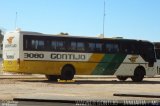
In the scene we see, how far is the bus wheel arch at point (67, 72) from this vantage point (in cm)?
3291

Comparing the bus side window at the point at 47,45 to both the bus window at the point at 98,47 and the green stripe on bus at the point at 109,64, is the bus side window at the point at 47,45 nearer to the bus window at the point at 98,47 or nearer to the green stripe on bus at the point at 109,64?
the bus window at the point at 98,47

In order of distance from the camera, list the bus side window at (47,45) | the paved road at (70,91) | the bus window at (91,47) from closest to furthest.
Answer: the paved road at (70,91) < the bus side window at (47,45) < the bus window at (91,47)

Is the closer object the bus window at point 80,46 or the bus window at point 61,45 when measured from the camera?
the bus window at point 61,45

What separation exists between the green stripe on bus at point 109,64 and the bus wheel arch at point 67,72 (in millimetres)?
1813

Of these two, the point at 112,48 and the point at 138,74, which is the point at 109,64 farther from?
the point at 138,74

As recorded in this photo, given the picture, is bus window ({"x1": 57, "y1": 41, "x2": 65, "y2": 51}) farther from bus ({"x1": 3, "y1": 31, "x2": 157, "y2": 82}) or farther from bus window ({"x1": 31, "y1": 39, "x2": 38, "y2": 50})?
bus window ({"x1": 31, "y1": 39, "x2": 38, "y2": 50})

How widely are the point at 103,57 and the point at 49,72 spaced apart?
432cm

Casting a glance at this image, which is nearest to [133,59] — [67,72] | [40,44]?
[67,72]

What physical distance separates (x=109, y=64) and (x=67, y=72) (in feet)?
11.4

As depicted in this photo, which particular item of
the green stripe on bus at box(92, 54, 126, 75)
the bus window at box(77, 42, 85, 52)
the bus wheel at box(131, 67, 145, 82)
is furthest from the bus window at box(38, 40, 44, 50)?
the bus wheel at box(131, 67, 145, 82)

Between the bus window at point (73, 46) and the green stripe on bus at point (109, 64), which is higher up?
the bus window at point (73, 46)

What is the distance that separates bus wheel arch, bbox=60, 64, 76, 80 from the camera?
32.9 m

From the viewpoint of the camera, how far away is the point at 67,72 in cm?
3297

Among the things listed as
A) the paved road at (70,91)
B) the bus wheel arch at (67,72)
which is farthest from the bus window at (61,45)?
the paved road at (70,91)
